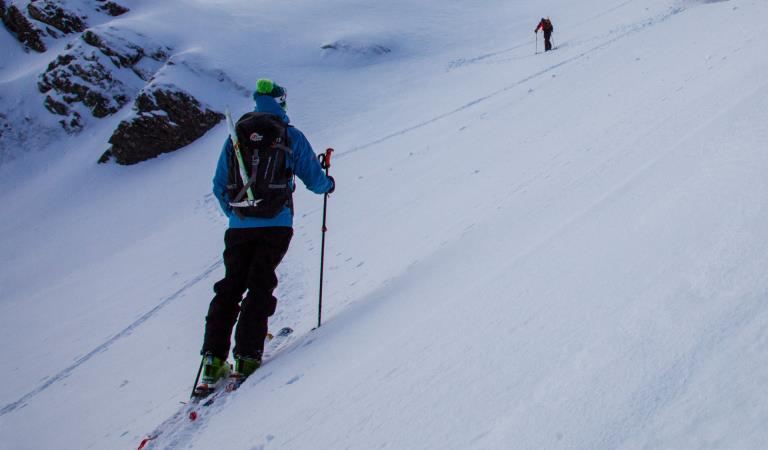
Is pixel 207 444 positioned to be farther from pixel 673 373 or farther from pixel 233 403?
pixel 673 373

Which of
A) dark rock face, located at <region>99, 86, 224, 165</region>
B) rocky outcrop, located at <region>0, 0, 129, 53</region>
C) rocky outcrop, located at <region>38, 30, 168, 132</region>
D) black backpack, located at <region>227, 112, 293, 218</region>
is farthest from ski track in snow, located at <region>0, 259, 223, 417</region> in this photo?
rocky outcrop, located at <region>0, 0, 129, 53</region>

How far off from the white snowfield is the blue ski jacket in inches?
36.0

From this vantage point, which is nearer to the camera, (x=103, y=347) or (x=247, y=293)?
(x=247, y=293)

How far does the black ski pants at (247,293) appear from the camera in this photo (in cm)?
328

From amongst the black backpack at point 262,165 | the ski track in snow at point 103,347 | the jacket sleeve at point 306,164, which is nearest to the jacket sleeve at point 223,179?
the black backpack at point 262,165

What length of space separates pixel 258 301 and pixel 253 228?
1.72 ft

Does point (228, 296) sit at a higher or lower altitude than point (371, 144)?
higher

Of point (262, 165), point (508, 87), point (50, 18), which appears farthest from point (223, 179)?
point (50, 18)

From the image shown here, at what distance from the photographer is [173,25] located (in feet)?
76.0

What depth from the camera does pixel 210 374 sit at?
3275 millimetres

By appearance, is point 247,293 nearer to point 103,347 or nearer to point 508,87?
point 103,347

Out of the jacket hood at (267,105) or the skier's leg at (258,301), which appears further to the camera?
the jacket hood at (267,105)

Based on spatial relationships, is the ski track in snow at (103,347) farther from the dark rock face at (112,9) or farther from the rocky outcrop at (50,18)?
the rocky outcrop at (50,18)

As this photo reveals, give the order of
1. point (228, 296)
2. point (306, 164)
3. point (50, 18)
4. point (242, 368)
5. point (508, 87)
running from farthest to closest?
point (50, 18), point (508, 87), point (306, 164), point (228, 296), point (242, 368)
